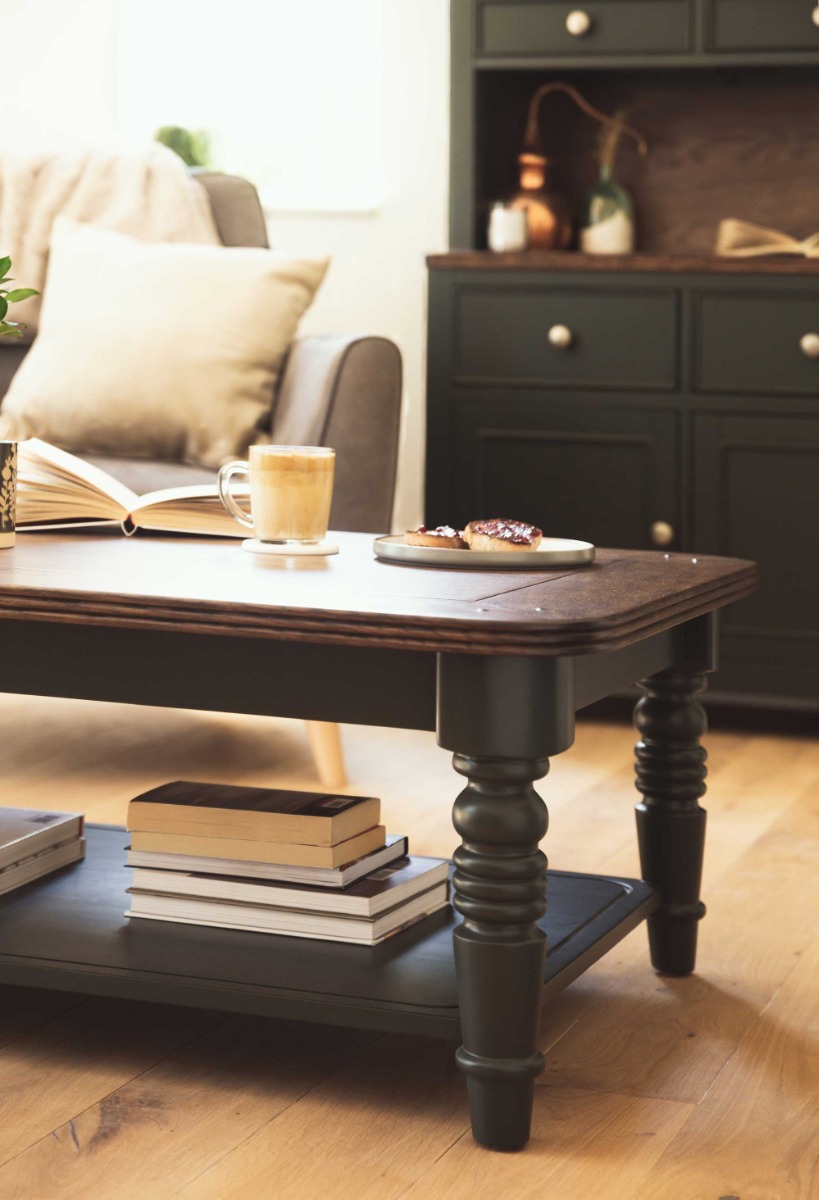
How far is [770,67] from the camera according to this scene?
298 centimetres

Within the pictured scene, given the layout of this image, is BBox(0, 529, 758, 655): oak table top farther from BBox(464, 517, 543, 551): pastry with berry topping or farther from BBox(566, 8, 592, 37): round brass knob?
BBox(566, 8, 592, 37): round brass knob

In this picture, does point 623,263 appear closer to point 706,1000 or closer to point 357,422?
point 357,422

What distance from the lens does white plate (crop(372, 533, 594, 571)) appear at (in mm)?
1423

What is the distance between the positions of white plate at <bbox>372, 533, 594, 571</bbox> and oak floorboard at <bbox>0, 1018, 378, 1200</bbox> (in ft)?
1.40

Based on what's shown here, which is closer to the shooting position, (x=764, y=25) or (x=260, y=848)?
(x=260, y=848)

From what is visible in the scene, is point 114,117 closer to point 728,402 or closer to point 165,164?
point 165,164

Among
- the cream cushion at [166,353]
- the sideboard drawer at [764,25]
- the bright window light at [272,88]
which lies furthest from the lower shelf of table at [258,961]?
the bright window light at [272,88]

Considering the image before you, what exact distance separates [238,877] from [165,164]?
182cm

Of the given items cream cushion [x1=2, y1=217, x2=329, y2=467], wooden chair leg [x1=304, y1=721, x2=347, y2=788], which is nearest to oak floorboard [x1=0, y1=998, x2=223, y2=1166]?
wooden chair leg [x1=304, y1=721, x2=347, y2=788]

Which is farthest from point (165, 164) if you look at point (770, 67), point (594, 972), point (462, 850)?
point (462, 850)

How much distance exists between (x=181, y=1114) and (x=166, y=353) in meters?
1.50

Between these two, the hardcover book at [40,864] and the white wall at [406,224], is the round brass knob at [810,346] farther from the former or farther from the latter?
the hardcover book at [40,864]

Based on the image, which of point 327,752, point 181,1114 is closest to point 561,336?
point 327,752

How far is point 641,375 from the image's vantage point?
2.80m
